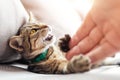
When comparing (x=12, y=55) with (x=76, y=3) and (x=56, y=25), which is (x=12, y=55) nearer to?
(x=56, y=25)

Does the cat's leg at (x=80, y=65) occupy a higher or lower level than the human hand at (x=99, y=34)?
lower

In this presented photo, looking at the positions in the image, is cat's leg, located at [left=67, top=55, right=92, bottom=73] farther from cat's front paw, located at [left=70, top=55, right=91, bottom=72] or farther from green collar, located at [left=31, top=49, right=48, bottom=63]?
green collar, located at [left=31, top=49, right=48, bottom=63]

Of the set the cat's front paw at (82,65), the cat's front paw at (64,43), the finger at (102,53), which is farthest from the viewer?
the cat's front paw at (64,43)

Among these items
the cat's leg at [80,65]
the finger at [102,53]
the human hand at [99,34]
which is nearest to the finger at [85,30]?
the human hand at [99,34]

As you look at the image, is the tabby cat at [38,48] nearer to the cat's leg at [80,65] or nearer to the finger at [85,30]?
the cat's leg at [80,65]

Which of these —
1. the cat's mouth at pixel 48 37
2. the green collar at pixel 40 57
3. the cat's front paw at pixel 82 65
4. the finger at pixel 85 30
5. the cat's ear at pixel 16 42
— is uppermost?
the finger at pixel 85 30

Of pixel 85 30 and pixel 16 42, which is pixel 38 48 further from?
pixel 85 30

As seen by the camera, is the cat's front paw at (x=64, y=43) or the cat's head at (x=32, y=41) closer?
the cat's head at (x=32, y=41)
